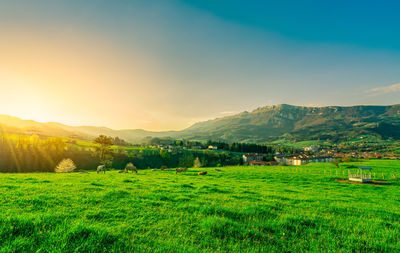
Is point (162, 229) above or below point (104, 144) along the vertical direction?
above

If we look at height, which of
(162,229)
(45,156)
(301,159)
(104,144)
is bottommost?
(301,159)

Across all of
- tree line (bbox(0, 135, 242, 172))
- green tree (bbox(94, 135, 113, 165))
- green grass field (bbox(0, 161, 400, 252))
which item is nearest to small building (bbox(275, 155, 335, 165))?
tree line (bbox(0, 135, 242, 172))

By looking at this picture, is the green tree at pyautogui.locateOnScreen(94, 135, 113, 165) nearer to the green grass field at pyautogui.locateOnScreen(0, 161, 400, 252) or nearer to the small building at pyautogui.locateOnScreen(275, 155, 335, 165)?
the green grass field at pyautogui.locateOnScreen(0, 161, 400, 252)

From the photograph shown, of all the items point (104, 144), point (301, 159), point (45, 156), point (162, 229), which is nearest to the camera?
point (162, 229)

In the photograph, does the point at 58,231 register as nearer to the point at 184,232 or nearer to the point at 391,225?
the point at 184,232

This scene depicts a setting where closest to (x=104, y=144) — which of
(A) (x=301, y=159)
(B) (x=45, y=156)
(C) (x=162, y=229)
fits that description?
(C) (x=162, y=229)

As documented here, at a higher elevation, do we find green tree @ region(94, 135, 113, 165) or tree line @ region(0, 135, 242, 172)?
green tree @ region(94, 135, 113, 165)

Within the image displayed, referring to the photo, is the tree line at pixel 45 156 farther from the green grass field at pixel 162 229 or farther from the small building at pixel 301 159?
the small building at pixel 301 159

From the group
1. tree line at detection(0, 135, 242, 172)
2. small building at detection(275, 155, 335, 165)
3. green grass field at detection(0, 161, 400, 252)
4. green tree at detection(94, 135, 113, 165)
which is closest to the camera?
green grass field at detection(0, 161, 400, 252)

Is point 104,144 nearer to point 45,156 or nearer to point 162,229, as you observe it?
point 162,229

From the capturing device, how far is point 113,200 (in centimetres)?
959

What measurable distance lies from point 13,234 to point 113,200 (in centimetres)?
512

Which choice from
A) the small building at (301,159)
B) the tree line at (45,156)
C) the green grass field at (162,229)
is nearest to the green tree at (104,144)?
the tree line at (45,156)

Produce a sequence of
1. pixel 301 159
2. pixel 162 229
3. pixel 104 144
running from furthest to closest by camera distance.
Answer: pixel 301 159, pixel 104 144, pixel 162 229
